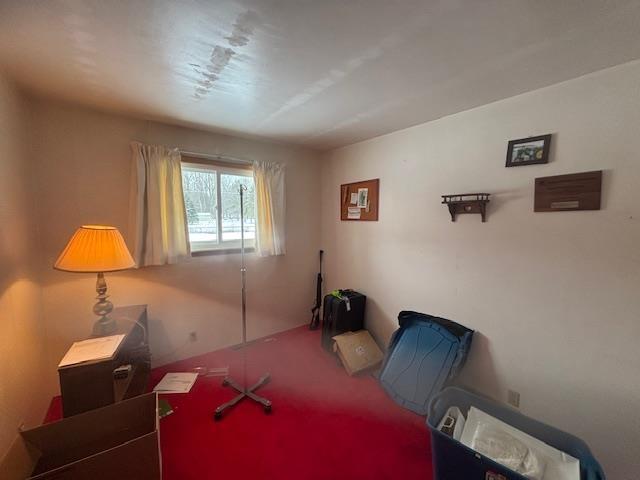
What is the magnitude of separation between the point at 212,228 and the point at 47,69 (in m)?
1.56

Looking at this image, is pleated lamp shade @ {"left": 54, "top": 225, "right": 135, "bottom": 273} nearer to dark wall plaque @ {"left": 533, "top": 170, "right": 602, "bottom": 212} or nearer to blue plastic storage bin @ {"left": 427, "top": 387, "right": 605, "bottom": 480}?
blue plastic storage bin @ {"left": 427, "top": 387, "right": 605, "bottom": 480}

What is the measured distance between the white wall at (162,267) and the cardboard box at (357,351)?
36.5 inches

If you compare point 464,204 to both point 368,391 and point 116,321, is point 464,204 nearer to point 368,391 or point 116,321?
point 368,391

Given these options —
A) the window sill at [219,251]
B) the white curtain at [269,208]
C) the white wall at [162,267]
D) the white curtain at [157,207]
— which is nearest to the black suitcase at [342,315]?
the white wall at [162,267]

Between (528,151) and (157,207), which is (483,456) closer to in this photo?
(528,151)

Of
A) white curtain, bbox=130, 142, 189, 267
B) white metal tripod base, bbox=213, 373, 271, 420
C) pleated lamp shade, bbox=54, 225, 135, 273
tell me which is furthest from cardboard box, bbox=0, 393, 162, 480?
white curtain, bbox=130, 142, 189, 267

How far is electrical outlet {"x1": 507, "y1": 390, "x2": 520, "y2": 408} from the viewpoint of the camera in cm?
180

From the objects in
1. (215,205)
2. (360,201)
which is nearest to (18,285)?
(215,205)

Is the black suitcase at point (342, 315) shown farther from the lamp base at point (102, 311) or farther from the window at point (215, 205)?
the lamp base at point (102, 311)

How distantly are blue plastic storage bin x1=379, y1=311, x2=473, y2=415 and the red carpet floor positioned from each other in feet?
0.39

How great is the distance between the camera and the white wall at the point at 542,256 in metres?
1.39

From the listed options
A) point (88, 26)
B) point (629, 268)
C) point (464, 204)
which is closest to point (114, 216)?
point (88, 26)

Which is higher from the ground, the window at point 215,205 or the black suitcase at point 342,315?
the window at point 215,205

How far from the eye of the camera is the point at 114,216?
2.17 metres
